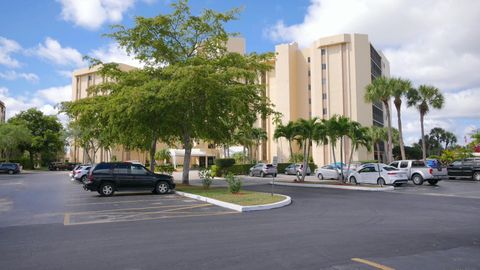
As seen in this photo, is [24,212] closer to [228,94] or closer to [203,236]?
[203,236]

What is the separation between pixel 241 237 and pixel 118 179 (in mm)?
11963

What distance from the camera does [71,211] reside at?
44.4 feet

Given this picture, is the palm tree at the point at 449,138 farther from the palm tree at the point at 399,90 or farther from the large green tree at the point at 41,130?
the large green tree at the point at 41,130

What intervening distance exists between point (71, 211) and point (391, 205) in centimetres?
1161

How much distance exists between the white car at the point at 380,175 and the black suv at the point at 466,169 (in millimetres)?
9634

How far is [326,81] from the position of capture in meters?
64.7

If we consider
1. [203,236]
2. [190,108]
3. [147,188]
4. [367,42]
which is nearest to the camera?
[203,236]

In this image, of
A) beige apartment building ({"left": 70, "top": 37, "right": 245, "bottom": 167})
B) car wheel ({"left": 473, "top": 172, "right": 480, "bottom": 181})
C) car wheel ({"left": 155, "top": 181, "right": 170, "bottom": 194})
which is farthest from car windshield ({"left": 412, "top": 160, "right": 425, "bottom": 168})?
beige apartment building ({"left": 70, "top": 37, "right": 245, "bottom": 167})

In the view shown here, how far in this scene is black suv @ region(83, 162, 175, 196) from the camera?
740 inches

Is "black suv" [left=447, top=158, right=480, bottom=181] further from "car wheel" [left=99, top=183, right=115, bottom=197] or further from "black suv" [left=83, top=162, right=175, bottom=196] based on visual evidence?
"car wheel" [left=99, top=183, right=115, bottom=197]

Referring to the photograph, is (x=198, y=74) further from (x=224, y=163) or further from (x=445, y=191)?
(x=224, y=163)

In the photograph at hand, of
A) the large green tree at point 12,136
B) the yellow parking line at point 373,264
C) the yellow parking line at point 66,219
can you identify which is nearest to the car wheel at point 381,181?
the yellow parking line at point 66,219

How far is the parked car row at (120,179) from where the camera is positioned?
1880cm

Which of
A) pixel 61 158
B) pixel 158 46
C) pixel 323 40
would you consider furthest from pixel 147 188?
pixel 61 158
